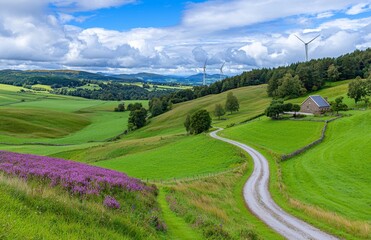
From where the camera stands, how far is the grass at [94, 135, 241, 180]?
55031 millimetres

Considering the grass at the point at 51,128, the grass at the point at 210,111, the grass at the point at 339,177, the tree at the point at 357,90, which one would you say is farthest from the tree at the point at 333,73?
the grass at the point at 51,128

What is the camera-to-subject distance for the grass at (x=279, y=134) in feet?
239

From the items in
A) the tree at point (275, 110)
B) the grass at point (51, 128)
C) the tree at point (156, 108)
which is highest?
the tree at point (275, 110)

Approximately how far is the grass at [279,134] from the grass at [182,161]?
32.2ft

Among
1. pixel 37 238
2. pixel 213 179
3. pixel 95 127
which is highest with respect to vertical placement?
pixel 37 238

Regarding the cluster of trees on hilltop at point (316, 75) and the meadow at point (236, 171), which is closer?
the meadow at point (236, 171)

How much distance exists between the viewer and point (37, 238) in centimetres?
875

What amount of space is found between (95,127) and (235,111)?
223 feet

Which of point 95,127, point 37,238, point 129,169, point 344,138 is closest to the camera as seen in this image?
point 37,238

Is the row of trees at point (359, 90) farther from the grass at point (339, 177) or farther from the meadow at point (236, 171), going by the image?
the grass at point (339, 177)

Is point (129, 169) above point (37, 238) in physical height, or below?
below

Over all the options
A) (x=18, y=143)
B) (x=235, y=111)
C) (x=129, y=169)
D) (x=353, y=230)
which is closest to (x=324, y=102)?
(x=235, y=111)

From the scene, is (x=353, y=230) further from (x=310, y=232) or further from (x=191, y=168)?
(x=191, y=168)

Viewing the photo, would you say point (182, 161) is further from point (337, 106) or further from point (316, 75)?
point (316, 75)
